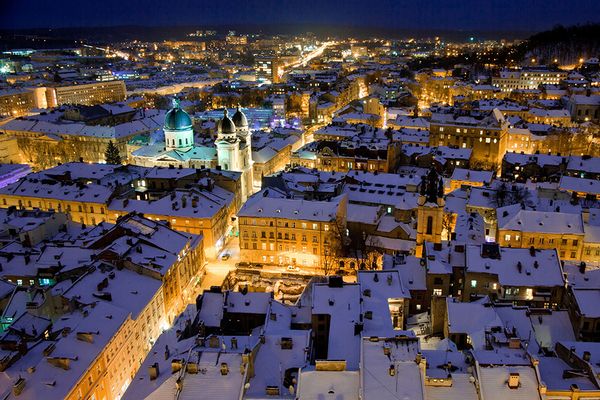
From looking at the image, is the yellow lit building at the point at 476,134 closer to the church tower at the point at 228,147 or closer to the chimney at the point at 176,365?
the church tower at the point at 228,147

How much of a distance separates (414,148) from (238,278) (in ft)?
164

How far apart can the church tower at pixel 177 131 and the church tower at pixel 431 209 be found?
1969 inches

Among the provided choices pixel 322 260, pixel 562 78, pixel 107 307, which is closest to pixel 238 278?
pixel 322 260

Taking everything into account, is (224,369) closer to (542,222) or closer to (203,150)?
(542,222)

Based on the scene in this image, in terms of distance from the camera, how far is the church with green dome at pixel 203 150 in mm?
86500

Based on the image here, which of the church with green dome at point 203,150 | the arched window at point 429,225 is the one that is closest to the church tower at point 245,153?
the church with green dome at point 203,150

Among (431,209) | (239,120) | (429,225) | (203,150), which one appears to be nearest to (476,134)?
(239,120)

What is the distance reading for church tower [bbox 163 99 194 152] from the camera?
94.1 m

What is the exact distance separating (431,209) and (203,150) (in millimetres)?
47839

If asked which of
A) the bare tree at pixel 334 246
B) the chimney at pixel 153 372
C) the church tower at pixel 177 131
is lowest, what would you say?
the bare tree at pixel 334 246

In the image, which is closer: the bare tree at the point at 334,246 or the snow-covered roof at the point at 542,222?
the snow-covered roof at the point at 542,222

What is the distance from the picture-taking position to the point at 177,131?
3703 inches

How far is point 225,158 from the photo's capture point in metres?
86.6

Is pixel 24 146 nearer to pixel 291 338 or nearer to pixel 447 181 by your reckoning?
pixel 447 181
